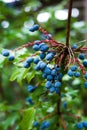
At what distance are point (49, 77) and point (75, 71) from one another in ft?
0.45

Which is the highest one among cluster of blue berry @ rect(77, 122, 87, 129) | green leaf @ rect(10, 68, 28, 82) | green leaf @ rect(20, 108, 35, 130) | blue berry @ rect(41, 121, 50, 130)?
green leaf @ rect(10, 68, 28, 82)

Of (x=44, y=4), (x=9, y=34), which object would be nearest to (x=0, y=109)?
(x=9, y=34)

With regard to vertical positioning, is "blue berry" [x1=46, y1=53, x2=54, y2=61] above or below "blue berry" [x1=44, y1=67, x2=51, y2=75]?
above

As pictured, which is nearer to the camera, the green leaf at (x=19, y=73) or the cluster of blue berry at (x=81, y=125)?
the green leaf at (x=19, y=73)

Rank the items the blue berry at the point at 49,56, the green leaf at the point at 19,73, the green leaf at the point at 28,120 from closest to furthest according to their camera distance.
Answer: the blue berry at the point at 49,56, the green leaf at the point at 19,73, the green leaf at the point at 28,120

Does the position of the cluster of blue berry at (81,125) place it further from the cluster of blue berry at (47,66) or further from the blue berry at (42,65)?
the blue berry at (42,65)

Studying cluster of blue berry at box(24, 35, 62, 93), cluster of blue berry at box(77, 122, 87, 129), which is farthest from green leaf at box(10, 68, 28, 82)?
cluster of blue berry at box(77, 122, 87, 129)

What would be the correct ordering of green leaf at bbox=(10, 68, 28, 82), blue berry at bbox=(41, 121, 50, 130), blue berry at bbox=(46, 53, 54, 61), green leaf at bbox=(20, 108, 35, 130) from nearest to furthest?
blue berry at bbox=(46, 53, 54, 61)
green leaf at bbox=(10, 68, 28, 82)
green leaf at bbox=(20, 108, 35, 130)
blue berry at bbox=(41, 121, 50, 130)

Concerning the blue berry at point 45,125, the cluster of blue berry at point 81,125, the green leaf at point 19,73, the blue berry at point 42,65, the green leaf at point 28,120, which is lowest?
the cluster of blue berry at point 81,125

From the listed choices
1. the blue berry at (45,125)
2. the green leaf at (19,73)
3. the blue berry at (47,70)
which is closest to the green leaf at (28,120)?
the blue berry at (45,125)

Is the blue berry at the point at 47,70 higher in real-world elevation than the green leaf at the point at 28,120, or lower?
higher

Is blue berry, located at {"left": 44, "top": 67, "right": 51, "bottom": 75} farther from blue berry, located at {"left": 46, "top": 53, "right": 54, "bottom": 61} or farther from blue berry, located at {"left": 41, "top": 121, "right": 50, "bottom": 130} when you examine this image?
blue berry, located at {"left": 41, "top": 121, "right": 50, "bottom": 130}

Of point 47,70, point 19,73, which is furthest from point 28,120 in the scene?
point 47,70

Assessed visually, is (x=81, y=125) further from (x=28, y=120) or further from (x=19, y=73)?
(x=19, y=73)
